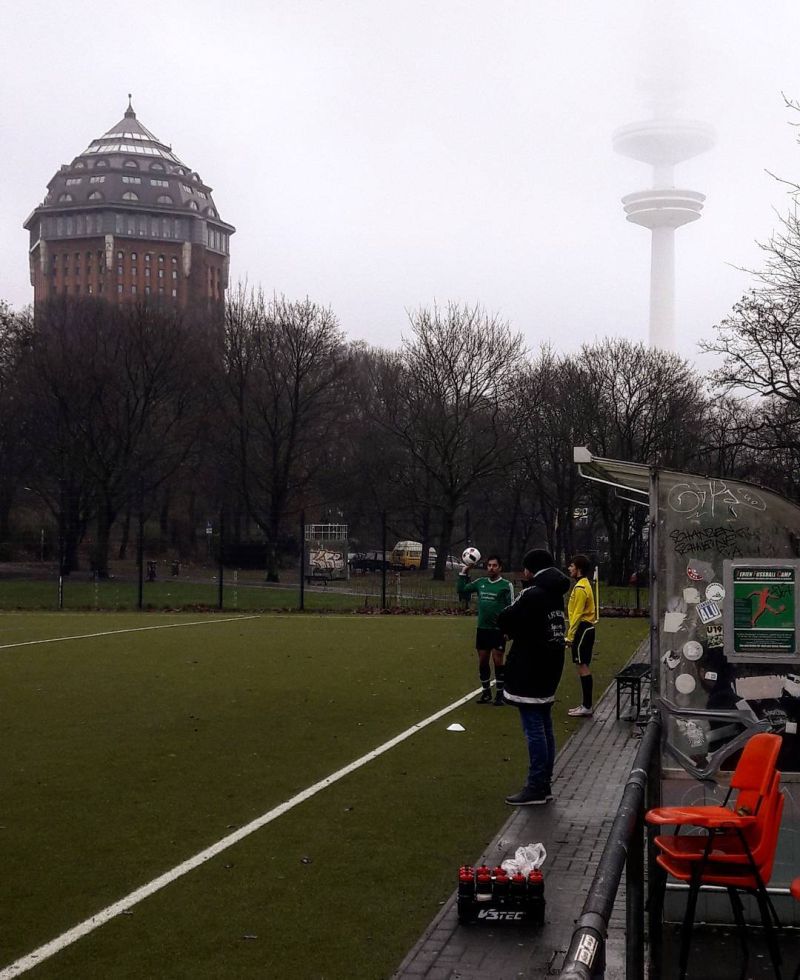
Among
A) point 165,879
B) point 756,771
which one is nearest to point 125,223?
point 165,879

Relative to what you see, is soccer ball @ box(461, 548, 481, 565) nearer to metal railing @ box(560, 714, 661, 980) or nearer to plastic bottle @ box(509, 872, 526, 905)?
plastic bottle @ box(509, 872, 526, 905)

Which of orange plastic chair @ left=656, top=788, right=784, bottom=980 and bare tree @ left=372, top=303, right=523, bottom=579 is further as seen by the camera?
bare tree @ left=372, top=303, right=523, bottom=579

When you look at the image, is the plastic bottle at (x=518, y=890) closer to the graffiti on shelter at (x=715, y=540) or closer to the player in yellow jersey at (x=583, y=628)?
the graffiti on shelter at (x=715, y=540)

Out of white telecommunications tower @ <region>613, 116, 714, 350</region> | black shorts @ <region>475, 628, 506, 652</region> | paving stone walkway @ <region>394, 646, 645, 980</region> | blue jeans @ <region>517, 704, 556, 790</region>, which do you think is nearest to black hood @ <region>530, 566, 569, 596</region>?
blue jeans @ <region>517, 704, 556, 790</region>

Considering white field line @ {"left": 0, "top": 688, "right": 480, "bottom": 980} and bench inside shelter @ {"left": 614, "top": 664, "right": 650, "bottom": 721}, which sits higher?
bench inside shelter @ {"left": 614, "top": 664, "right": 650, "bottom": 721}

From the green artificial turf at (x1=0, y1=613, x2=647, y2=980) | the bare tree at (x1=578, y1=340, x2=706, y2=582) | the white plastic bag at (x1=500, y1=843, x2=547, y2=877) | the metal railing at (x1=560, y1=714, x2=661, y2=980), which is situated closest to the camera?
the metal railing at (x1=560, y1=714, x2=661, y2=980)

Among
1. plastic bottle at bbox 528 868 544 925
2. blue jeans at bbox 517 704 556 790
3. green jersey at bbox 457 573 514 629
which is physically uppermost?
green jersey at bbox 457 573 514 629

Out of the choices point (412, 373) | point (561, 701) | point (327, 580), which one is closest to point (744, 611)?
point (561, 701)

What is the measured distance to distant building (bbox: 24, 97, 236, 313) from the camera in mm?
136875

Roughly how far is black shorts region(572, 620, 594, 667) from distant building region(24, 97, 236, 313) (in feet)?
411

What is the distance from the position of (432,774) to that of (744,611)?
4.77m

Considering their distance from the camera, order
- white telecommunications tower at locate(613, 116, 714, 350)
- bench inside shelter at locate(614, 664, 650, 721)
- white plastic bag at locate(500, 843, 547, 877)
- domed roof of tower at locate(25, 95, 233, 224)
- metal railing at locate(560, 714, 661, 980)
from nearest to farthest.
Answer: metal railing at locate(560, 714, 661, 980), white plastic bag at locate(500, 843, 547, 877), bench inside shelter at locate(614, 664, 650, 721), domed roof of tower at locate(25, 95, 233, 224), white telecommunications tower at locate(613, 116, 714, 350)

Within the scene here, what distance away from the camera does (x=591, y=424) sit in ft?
175

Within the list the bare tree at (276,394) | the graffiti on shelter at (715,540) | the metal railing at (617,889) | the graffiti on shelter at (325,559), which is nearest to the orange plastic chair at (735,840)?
the metal railing at (617,889)
